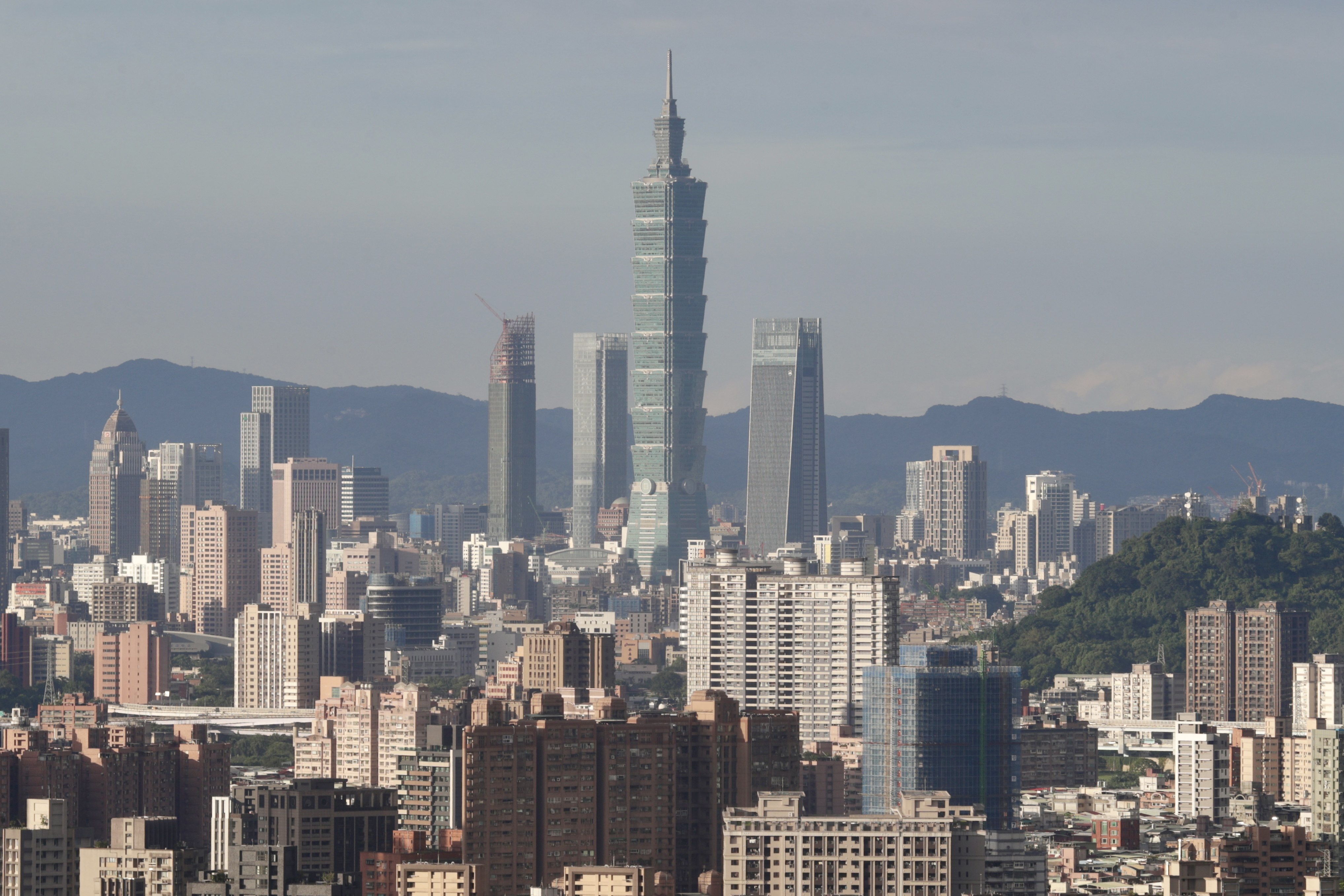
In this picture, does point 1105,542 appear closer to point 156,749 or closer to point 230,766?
point 230,766

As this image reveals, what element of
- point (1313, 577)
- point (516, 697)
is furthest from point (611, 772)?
point (1313, 577)

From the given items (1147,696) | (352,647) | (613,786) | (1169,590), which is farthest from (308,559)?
(613,786)

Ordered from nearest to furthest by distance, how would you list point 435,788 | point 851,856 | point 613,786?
point 851,856
point 613,786
point 435,788

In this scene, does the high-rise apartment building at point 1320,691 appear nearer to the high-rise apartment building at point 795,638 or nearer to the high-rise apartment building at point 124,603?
the high-rise apartment building at point 795,638

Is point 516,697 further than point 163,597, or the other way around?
point 163,597

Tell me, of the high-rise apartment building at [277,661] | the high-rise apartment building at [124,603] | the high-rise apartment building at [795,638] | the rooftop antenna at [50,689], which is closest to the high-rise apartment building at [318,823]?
the high-rise apartment building at [795,638]

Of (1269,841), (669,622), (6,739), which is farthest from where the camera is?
(669,622)

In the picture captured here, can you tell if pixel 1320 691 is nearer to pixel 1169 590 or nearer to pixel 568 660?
pixel 568 660
